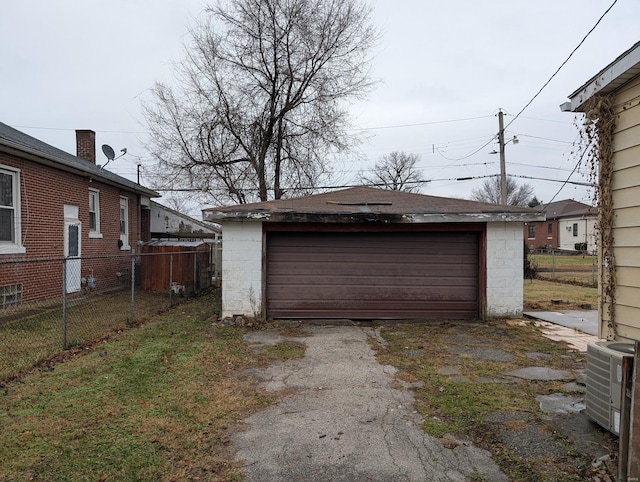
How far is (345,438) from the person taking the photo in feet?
12.2

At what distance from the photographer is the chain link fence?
6.64m

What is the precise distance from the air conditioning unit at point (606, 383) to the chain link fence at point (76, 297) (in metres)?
6.15

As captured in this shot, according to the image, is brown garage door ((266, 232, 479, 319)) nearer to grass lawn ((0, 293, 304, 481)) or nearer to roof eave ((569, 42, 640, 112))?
grass lawn ((0, 293, 304, 481))

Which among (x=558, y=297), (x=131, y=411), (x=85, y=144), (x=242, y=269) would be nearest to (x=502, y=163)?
(x=558, y=297)

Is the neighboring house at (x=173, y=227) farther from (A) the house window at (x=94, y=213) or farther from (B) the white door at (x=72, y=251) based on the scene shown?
(B) the white door at (x=72, y=251)

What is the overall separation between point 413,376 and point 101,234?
1233cm

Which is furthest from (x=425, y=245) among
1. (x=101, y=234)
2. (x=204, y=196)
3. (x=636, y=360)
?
(x=204, y=196)

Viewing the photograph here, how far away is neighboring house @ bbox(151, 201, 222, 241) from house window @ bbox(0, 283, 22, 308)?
11.7 metres

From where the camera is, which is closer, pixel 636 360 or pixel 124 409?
pixel 636 360

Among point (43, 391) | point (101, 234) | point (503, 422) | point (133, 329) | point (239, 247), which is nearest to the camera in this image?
point (503, 422)

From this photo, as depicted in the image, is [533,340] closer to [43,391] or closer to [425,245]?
[425,245]

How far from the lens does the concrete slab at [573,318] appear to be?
866 centimetres

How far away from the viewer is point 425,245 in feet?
31.7

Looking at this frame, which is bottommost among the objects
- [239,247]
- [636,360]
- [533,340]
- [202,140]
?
[533,340]
